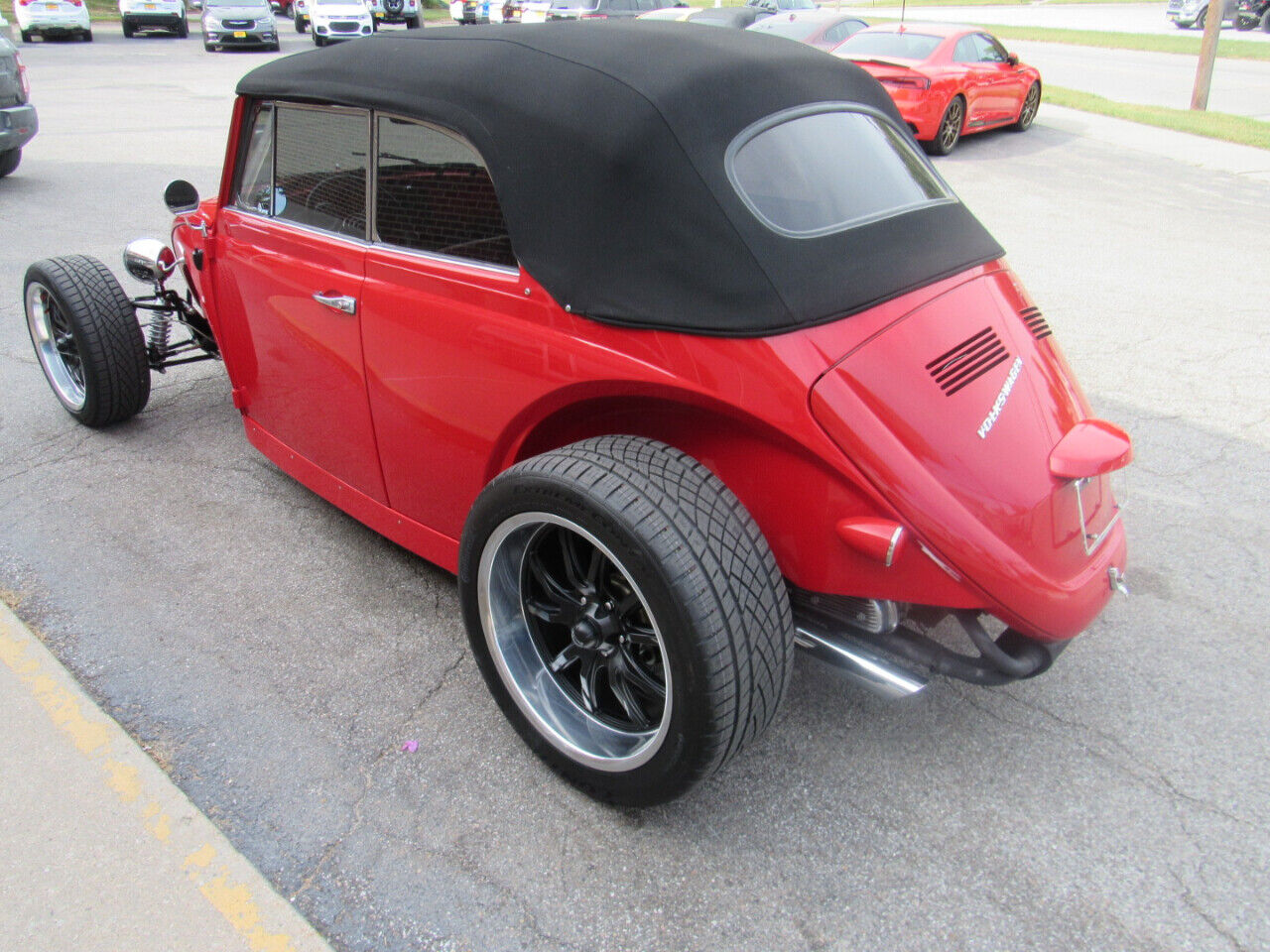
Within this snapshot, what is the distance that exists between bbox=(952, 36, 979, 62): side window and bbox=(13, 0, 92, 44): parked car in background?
21.9 metres

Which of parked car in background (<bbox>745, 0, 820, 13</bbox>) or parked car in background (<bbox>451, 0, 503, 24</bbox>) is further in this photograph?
parked car in background (<bbox>745, 0, 820, 13</bbox>)

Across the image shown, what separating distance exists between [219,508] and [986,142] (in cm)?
1122

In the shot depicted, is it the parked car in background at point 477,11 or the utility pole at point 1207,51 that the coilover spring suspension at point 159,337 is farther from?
the parked car in background at point 477,11

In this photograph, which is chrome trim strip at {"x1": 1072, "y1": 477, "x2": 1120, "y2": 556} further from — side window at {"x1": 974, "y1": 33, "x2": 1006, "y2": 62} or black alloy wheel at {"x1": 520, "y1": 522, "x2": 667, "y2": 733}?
side window at {"x1": 974, "y1": 33, "x2": 1006, "y2": 62}

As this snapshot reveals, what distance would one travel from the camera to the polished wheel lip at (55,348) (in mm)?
4484

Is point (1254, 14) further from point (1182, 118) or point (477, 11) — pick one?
point (477, 11)

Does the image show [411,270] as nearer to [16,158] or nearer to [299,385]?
[299,385]

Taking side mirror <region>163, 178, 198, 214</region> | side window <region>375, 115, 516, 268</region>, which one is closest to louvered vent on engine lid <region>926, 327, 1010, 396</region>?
side window <region>375, 115, 516, 268</region>

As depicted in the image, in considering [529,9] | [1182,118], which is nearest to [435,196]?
[1182,118]

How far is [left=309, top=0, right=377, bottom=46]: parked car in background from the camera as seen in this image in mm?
22047

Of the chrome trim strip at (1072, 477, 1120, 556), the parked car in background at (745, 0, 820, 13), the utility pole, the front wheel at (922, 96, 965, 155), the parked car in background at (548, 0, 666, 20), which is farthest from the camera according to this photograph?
the parked car in background at (745, 0, 820, 13)

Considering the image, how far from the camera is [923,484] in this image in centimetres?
211

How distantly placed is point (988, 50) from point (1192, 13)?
924 inches

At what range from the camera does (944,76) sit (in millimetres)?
10773
